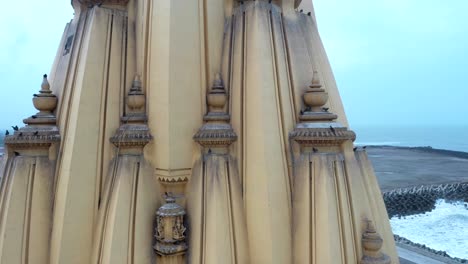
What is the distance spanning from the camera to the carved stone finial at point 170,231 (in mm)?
5309

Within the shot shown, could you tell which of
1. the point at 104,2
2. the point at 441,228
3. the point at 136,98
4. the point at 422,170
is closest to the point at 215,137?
the point at 136,98

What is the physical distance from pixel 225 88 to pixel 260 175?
1.86m

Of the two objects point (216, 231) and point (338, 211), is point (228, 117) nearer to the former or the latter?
point (216, 231)

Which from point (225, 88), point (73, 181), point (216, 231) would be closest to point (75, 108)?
point (73, 181)

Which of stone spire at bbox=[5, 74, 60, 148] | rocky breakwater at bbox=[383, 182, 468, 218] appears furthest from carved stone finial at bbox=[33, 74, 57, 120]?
rocky breakwater at bbox=[383, 182, 468, 218]

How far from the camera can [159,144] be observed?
19.3 feet

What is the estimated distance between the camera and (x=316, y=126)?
5805mm

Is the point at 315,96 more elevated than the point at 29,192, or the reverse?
the point at 315,96

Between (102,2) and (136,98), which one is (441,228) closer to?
(136,98)

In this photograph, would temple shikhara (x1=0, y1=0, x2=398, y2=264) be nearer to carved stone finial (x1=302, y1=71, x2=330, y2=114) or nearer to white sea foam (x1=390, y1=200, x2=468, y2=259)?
carved stone finial (x1=302, y1=71, x2=330, y2=114)

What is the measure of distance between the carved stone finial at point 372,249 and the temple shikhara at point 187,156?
0.02 metres

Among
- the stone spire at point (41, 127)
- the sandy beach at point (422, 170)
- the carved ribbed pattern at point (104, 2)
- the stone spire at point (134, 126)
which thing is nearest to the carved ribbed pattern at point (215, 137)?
the stone spire at point (134, 126)

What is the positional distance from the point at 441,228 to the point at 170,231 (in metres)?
31.8

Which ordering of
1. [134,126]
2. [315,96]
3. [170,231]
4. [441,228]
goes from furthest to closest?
[441,228] < [315,96] < [134,126] < [170,231]
